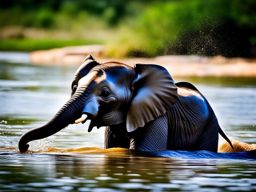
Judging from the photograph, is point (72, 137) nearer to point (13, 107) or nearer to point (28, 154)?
point (28, 154)

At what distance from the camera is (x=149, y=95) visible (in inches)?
602

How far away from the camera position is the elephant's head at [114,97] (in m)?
14.6

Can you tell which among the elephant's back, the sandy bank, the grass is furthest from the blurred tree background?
the elephant's back

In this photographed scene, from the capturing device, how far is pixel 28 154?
15.2m

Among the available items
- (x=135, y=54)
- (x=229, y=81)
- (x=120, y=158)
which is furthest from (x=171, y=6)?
(x=120, y=158)

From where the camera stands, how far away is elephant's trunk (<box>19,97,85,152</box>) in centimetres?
1454

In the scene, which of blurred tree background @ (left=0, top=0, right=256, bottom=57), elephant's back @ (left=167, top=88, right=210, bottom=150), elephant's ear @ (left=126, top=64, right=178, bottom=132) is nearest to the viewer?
elephant's ear @ (left=126, top=64, right=178, bottom=132)

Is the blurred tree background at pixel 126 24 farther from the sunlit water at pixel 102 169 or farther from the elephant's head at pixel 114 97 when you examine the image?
the elephant's head at pixel 114 97

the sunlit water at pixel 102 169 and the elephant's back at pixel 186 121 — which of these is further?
the elephant's back at pixel 186 121

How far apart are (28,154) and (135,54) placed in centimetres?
3693

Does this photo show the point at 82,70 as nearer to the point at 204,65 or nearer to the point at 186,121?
the point at 186,121

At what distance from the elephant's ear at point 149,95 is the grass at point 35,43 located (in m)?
54.4

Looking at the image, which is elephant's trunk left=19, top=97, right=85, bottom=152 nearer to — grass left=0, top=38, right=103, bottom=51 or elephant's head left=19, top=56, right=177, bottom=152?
elephant's head left=19, top=56, right=177, bottom=152

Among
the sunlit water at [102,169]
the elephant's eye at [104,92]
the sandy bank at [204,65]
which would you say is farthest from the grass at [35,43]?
the elephant's eye at [104,92]
